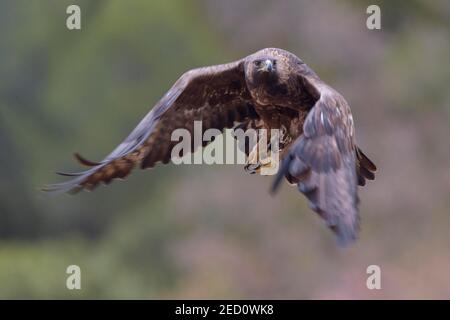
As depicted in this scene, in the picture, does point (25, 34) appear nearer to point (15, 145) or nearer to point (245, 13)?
point (15, 145)

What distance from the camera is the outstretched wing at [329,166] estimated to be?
4609 mm

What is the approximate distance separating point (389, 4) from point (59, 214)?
536 centimetres

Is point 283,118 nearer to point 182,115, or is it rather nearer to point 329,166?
point 182,115

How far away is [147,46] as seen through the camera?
13.9 meters

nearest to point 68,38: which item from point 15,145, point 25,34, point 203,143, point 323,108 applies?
point 25,34

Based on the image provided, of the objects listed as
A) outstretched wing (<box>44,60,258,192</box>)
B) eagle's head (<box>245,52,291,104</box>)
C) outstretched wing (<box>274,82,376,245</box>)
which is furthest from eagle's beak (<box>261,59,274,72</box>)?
outstretched wing (<box>274,82,376,245</box>)

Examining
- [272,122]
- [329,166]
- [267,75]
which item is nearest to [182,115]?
[272,122]

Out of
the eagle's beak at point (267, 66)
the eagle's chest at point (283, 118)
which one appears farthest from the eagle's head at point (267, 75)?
the eagle's chest at point (283, 118)

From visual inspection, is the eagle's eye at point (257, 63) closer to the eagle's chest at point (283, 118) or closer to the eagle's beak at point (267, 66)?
the eagle's beak at point (267, 66)

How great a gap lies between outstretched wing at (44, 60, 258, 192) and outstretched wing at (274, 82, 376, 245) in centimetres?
93

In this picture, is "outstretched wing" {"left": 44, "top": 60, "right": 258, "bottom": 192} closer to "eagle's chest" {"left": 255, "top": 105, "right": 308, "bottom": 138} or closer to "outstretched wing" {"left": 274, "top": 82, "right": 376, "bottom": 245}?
"eagle's chest" {"left": 255, "top": 105, "right": 308, "bottom": 138}
